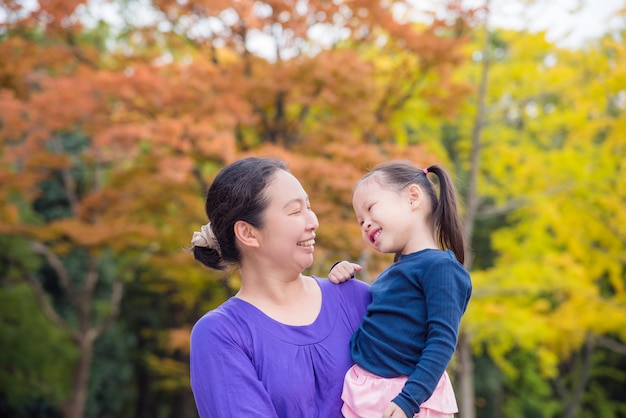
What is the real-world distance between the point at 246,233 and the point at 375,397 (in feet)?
1.71

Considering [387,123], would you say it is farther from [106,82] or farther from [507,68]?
[106,82]

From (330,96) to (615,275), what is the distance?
4905 mm

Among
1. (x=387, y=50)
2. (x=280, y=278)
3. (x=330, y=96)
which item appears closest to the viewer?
(x=280, y=278)

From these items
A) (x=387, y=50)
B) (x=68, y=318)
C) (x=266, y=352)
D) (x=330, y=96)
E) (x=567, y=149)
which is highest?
(x=387, y=50)

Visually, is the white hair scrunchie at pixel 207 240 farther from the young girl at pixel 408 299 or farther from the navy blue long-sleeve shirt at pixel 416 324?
the navy blue long-sleeve shirt at pixel 416 324

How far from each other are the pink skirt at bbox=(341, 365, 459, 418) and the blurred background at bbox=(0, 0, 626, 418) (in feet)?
16.6

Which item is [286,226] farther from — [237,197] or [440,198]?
[440,198]

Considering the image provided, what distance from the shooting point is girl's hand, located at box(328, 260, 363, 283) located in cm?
215

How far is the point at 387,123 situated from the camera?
10047mm

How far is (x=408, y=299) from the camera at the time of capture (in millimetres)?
1961

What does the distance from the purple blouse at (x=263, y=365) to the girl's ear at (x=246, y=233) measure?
151 millimetres

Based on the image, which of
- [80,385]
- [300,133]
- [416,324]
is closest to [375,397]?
[416,324]

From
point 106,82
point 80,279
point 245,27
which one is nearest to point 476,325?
point 245,27

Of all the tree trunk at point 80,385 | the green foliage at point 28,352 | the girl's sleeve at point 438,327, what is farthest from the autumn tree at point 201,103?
the girl's sleeve at point 438,327
